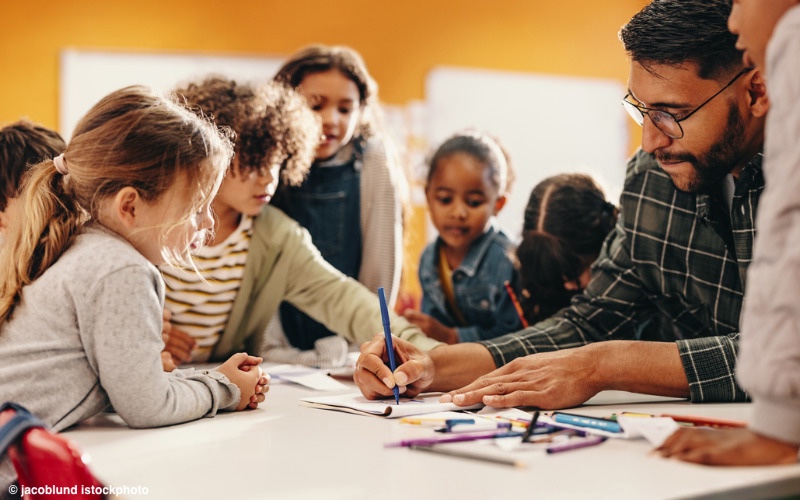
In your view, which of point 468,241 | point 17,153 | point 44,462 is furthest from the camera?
point 468,241

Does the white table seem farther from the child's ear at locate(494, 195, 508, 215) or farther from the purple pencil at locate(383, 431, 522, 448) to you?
the child's ear at locate(494, 195, 508, 215)

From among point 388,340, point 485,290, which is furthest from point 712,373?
point 485,290

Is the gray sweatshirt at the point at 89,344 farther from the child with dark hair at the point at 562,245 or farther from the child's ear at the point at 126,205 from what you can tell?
the child with dark hair at the point at 562,245

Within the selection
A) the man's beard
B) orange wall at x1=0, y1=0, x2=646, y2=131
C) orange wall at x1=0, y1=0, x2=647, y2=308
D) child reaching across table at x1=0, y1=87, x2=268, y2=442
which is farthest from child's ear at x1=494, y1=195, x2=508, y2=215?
orange wall at x1=0, y1=0, x2=646, y2=131

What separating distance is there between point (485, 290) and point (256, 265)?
0.80 meters

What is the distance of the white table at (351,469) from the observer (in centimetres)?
89

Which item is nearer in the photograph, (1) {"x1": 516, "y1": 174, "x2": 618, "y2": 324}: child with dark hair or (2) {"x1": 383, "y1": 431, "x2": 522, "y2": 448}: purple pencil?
(2) {"x1": 383, "y1": 431, "x2": 522, "y2": 448}: purple pencil

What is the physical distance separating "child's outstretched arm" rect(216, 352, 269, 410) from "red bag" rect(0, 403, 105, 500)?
15.2 inches

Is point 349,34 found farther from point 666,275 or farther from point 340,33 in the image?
point 666,275

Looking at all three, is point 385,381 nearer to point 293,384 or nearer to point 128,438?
point 293,384

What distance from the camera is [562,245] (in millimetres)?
2111

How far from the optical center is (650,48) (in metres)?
1.50

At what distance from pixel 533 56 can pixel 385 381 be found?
4.94 meters

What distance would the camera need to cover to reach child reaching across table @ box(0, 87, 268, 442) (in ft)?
3.98
